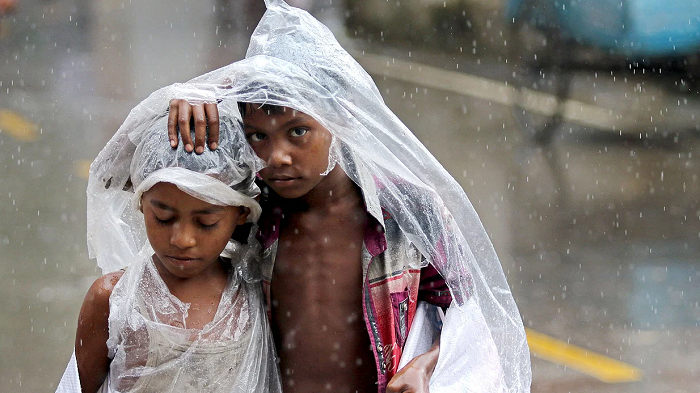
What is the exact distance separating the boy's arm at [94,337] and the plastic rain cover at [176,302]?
22mm

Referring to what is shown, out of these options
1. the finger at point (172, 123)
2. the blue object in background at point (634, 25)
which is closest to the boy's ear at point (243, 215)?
the finger at point (172, 123)

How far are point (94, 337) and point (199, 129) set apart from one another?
23.8 inches

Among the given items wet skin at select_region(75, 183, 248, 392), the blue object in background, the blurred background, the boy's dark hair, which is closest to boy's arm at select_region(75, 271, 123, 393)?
wet skin at select_region(75, 183, 248, 392)

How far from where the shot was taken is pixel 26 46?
30.6 feet

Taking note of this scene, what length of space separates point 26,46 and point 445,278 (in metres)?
7.99

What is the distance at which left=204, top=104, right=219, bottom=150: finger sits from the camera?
2244mm

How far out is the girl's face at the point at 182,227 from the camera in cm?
221

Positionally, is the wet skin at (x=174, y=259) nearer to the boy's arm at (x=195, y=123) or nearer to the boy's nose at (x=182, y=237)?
the boy's nose at (x=182, y=237)

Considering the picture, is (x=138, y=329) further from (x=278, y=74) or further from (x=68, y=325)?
(x=68, y=325)

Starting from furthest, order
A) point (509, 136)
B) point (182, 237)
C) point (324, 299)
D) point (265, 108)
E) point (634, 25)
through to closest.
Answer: point (634, 25) → point (509, 136) → point (324, 299) → point (265, 108) → point (182, 237)

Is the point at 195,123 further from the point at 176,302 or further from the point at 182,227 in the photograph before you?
the point at 176,302

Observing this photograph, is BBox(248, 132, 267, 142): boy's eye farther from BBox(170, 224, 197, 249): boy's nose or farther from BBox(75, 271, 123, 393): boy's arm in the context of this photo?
BBox(75, 271, 123, 393): boy's arm

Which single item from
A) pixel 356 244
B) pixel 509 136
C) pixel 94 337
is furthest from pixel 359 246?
pixel 509 136

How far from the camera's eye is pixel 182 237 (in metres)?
2.20
